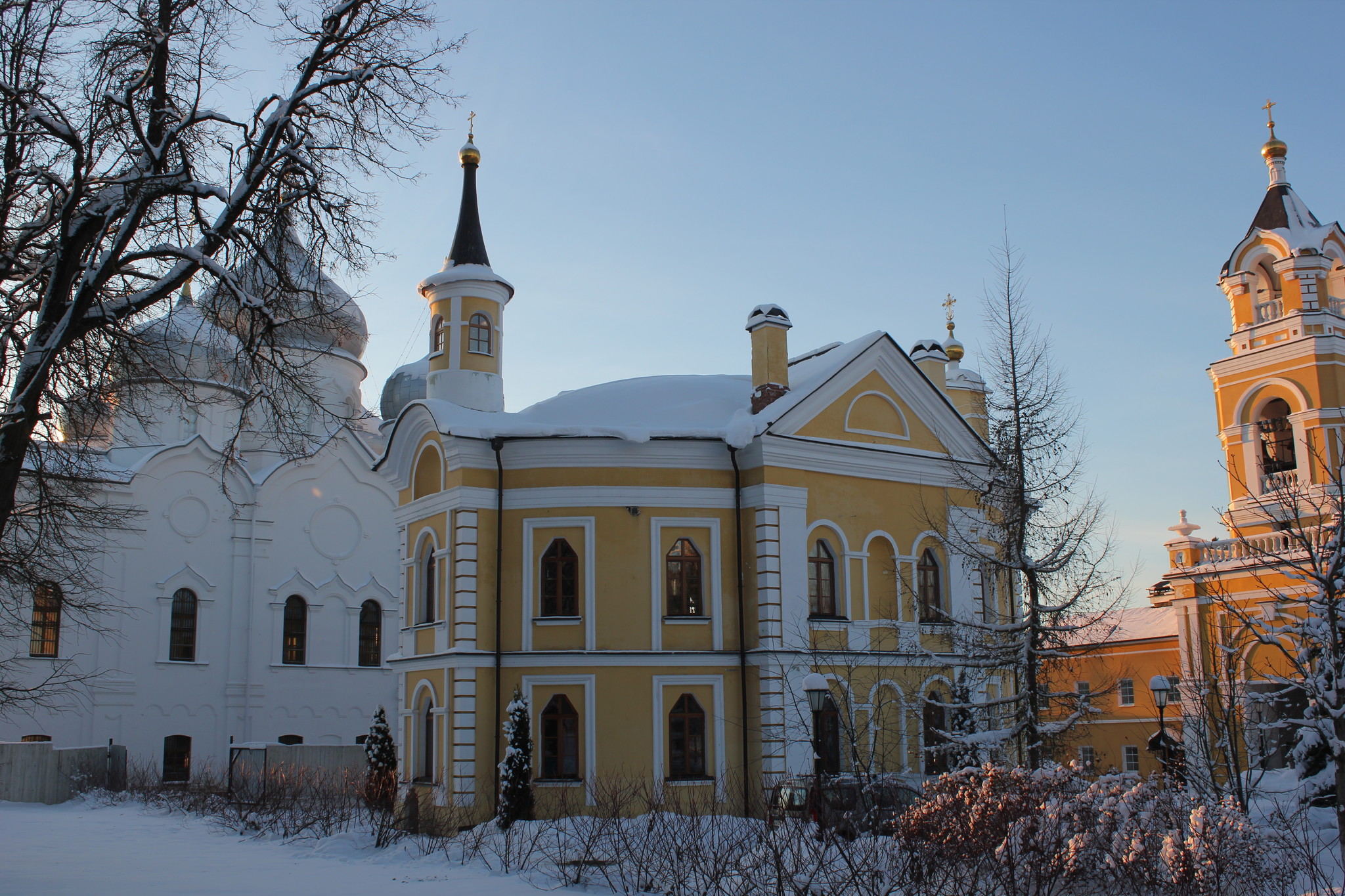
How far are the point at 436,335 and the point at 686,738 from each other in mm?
9906

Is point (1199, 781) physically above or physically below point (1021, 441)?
below

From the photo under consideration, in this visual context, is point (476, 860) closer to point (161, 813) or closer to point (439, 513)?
point (439, 513)

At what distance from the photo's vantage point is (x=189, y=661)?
3378cm

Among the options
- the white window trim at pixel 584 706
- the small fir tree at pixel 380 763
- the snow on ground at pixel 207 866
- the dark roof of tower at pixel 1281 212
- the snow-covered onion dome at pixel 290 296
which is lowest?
the snow on ground at pixel 207 866

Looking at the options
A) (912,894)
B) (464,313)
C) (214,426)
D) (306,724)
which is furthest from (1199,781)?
(214,426)

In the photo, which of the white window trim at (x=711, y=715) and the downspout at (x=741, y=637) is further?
the downspout at (x=741, y=637)

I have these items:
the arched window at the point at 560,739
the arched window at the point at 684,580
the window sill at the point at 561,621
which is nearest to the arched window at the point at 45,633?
the window sill at the point at 561,621

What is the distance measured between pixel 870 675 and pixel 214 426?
83.8 feet

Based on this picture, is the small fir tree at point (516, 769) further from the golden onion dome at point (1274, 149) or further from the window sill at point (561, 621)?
the golden onion dome at point (1274, 149)

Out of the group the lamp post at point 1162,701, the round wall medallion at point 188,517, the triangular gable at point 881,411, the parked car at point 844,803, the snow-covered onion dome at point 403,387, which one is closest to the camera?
the parked car at point 844,803

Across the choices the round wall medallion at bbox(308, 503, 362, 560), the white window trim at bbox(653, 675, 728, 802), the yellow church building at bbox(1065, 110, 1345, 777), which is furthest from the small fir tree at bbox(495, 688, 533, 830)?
the round wall medallion at bbox(308, 503, 362, 560)

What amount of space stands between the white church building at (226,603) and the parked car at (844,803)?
56.6ft

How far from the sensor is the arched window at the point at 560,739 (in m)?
20.2

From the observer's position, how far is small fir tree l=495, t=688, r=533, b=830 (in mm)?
18891
